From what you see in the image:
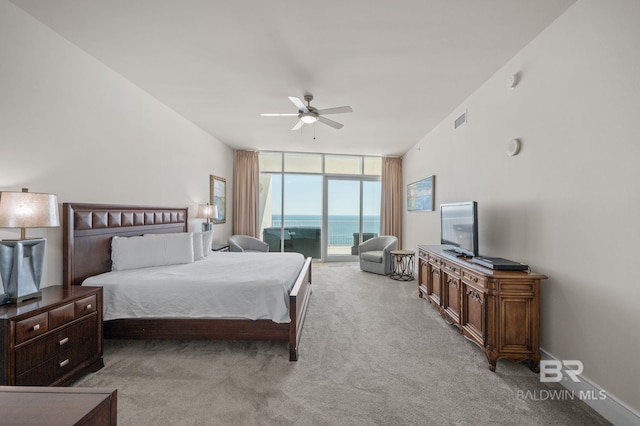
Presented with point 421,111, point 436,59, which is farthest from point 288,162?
point 436,59

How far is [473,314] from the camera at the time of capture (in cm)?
262

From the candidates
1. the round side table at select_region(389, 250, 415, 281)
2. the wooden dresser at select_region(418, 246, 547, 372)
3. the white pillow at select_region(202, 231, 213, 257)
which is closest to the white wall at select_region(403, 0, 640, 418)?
the wooden dresser at select_region(418, 246, 547, 372)

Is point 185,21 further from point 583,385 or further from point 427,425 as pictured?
point 583,385

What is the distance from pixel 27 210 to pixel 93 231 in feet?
3.50

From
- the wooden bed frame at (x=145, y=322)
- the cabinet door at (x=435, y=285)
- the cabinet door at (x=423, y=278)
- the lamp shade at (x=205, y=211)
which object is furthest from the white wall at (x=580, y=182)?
the lamp shade at (x=205, y=211)

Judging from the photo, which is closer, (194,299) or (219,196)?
(194,299)

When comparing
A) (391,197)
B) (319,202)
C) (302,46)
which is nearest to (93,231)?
(302,46)

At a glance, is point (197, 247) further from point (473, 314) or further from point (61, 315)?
point (473, 314)

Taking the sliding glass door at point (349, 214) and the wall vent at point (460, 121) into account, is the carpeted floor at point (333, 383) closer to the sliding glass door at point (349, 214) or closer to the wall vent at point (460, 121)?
the wall vent at point (460, 121)

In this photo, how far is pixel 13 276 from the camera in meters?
1.85

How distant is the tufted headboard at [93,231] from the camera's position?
8.26 ft

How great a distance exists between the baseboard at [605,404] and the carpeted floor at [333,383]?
2.4 inches

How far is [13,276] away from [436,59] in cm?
395

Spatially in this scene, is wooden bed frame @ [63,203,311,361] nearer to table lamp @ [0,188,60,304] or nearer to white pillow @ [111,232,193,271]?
white pillow @ [111,232,193,271]
